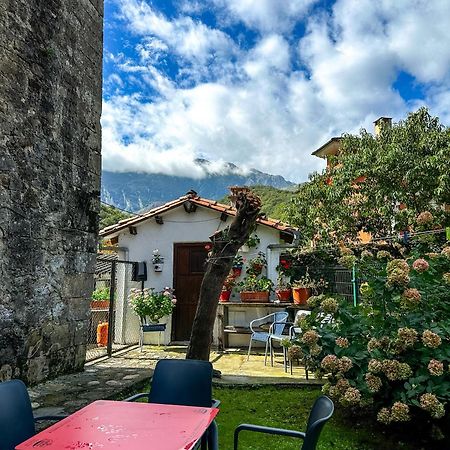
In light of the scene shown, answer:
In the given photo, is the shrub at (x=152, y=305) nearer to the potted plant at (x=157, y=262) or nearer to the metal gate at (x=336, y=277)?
the potted plant at (x=157, y=262)

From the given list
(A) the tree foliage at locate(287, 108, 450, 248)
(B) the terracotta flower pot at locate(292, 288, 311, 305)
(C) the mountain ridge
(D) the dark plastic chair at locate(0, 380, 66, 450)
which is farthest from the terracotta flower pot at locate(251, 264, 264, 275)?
(C) the mountain ridge

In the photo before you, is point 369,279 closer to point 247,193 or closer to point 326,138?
point 247,193

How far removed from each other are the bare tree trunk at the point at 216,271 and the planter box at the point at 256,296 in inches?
120

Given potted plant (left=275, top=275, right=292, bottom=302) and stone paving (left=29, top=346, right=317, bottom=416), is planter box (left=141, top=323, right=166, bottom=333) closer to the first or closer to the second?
stone paving (left=29, top=346, right=317, bottom=416)

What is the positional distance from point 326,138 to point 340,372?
45.5ft

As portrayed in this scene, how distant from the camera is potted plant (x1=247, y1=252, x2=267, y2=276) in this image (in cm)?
822

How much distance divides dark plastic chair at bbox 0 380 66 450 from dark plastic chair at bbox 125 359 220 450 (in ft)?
2.06

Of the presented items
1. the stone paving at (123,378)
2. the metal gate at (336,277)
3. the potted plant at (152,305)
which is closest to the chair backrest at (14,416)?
the stone paving at (123,378)

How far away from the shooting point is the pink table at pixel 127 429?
1.58 metres

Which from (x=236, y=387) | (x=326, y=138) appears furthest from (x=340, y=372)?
(x=326, y=138)

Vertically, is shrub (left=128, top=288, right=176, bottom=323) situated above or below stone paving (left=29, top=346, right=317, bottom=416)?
above

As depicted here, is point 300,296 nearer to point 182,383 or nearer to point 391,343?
point 391,343

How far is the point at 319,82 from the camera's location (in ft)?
33.9

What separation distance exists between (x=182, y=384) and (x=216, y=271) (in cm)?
246
